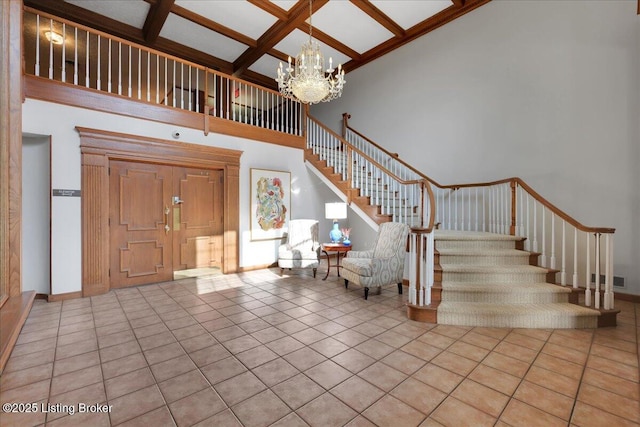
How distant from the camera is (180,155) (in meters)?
5.06

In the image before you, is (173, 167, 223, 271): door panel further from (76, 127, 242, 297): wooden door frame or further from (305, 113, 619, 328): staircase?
(305, 113, 619, 328): staircase

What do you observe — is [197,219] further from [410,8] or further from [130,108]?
[410,8]

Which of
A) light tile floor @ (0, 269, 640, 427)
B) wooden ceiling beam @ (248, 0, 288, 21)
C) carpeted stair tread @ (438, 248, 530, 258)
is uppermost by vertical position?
wooden ceiling beam @ (248, 0, 288, 21)

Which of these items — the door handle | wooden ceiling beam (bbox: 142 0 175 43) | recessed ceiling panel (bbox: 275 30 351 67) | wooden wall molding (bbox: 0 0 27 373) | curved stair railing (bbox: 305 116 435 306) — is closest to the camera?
wooden wall molding (bbox: 0 0 27 373)

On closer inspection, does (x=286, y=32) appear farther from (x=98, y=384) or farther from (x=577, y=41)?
(x=98, y=384)

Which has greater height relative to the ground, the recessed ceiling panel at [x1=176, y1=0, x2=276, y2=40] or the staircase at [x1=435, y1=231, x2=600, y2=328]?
the recessed ceiling panel at [x1=176, y1=0, x2=276, y2=40]

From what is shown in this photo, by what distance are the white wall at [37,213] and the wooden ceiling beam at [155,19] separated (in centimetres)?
323

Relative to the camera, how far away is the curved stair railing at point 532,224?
11.3 ft

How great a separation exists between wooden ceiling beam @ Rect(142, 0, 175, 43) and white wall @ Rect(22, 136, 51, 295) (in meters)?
3.23

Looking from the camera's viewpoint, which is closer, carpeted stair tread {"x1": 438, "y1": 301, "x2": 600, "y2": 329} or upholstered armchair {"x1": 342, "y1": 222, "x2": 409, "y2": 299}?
carpeted stair tread {"x1": 438, "y1": 301, "x2": 600, "y2": 329}

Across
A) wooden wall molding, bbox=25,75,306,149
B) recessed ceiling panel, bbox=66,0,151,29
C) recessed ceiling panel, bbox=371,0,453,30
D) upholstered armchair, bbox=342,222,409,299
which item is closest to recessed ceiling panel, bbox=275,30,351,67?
recessed ceiling panel, bbox=371,0,453,30

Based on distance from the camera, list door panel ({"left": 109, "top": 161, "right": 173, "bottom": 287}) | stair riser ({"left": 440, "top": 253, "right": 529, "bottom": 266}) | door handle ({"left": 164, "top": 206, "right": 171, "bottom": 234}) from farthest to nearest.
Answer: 1. door handle ({"left": 164, "top": 206, "right": 171, "bottom": 234})
2. door panel ({"left": 109, "top": 161, "right": 173, "bottom": 287})
3. stair riser ({"left": 440, "top": 253, "right": 529, "bottom": 266})

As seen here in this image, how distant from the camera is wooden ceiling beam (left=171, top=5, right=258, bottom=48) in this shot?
5465mm

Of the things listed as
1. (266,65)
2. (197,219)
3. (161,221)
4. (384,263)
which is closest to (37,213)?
(161,221)
